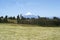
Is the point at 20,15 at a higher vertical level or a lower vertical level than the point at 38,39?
higher

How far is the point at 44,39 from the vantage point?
54.7 ft

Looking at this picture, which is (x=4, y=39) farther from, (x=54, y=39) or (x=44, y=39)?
(x=54, y=39)

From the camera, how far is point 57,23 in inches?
1417

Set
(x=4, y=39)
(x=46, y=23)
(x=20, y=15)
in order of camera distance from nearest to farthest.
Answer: (x=4, y=39), (x=46, y=23), (x=20, y=15)

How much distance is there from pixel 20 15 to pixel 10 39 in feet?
112

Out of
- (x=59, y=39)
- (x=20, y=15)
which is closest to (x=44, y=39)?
(x=59, y=39)

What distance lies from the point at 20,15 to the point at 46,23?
16.9 meters

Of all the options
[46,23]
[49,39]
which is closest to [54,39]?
[49,39]

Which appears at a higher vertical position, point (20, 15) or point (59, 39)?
point (20, 15)

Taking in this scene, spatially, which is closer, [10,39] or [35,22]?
[10,39]

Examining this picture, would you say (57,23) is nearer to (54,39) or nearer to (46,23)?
(46,23)

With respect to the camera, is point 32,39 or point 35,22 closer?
point 32,39

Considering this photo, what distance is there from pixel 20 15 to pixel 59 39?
34.2 m

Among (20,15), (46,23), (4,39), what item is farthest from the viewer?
(20,15)
